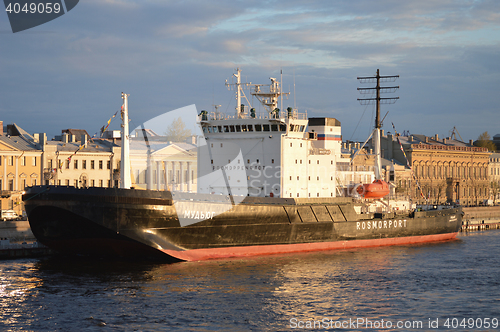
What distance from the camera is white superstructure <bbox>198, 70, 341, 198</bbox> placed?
131ft

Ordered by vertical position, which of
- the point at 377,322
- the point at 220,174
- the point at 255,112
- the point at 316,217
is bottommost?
the point at 377,322

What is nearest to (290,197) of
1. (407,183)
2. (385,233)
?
(385,233)

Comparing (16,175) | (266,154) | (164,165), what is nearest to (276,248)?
(266,154)

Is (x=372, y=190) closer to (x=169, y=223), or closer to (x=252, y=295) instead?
(x=169, y=223)

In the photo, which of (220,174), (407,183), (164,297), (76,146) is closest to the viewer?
(164,297)

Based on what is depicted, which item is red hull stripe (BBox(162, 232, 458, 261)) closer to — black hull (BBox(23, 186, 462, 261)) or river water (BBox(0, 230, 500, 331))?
black hull (BBox(23, 186, 462, 261))

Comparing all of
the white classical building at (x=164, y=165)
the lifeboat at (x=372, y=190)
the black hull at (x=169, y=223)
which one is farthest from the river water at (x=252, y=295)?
the white classical building at (x=164, y=165)

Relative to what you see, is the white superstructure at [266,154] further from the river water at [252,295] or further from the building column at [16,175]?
the building column at [16,175]

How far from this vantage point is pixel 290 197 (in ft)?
131

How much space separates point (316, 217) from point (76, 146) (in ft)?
110

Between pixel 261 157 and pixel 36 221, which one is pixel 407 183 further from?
pixel 36 221

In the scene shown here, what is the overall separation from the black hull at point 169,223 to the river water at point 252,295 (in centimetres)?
91

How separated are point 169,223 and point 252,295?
26.3 ft

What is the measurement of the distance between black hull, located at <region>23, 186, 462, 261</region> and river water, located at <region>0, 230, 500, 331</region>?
0.91 meters
